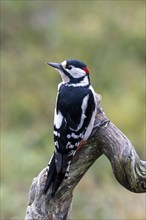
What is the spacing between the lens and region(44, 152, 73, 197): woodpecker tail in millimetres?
2092

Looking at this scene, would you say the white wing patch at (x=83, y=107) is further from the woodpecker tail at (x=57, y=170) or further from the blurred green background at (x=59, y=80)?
the blurred green background at (x=59, y=80)

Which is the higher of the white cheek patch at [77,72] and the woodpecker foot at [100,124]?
the white cheek patch at [77,72]

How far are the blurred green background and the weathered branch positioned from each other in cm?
176

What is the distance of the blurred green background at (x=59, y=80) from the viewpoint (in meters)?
4.26

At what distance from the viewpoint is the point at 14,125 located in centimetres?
530

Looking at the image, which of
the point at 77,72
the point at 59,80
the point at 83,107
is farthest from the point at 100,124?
the point at 59,80

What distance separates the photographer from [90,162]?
218 centimetres

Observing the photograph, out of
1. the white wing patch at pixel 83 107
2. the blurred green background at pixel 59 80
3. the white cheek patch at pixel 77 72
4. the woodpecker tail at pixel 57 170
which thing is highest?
the white cheek patch at pixel 77 72

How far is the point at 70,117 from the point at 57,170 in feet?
0.66

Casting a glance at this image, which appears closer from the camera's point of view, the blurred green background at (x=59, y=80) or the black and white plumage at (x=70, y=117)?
the black and white plumage at (x=70, y=117)

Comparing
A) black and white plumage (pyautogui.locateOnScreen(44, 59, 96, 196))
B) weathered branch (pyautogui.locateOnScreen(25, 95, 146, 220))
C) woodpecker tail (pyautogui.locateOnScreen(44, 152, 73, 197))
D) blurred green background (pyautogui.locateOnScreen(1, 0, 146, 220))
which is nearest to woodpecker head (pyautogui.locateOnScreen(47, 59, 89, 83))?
black and white plumage (pyautogui.locateOnScreen(44, 59, 96, 196))

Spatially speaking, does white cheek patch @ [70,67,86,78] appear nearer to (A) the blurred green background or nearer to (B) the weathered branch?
(B) the weathered branch

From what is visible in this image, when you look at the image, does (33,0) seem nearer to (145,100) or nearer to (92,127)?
(145,100)

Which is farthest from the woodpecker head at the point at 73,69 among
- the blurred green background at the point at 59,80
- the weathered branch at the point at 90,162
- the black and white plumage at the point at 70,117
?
the blurred green background at the point at 59,80
